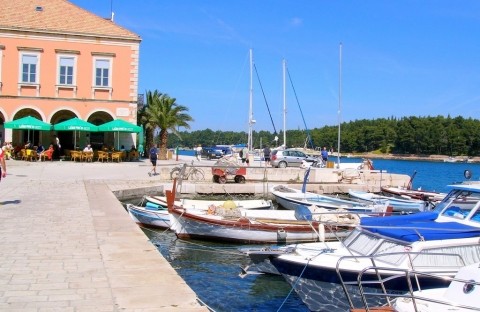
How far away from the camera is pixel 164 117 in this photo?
44.3m

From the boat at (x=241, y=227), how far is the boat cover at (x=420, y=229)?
15.6 ft

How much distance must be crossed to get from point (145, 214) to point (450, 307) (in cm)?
1310

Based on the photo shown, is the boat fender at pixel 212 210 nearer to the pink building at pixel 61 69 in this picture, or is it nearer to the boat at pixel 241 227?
the boat at pixel 241 227

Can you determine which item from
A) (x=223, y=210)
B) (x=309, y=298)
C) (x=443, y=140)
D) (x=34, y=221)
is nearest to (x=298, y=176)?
(x=223, y=210)

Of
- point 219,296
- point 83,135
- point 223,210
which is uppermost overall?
point 83,135

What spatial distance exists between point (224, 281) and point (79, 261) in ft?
13.3

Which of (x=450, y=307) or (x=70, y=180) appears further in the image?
(x=70, y=180)

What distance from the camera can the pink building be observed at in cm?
3622

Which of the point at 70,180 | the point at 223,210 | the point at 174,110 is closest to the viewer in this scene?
the point at 223,210

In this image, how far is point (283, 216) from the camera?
17.3 metres

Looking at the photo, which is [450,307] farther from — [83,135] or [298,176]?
[83,135]

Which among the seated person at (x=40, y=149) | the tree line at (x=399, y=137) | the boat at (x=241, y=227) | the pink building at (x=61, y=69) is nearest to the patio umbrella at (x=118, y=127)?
the pink building at (x=61, y=69)

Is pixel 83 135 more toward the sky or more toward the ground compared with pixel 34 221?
more toward the sky

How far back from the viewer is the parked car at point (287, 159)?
39.9m
